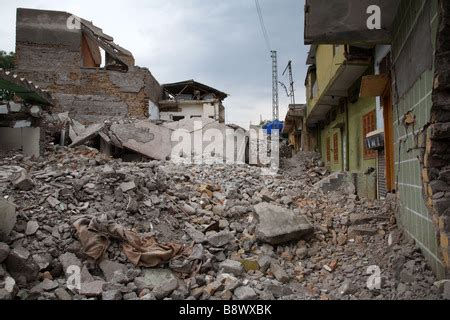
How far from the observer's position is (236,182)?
804 cm

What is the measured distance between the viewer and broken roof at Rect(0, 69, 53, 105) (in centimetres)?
722

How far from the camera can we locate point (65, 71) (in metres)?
15.9

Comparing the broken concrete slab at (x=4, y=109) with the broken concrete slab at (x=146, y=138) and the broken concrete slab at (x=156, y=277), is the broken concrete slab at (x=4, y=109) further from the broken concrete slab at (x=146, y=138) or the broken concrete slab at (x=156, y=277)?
the broken concrete slab at (x=156, y=277)

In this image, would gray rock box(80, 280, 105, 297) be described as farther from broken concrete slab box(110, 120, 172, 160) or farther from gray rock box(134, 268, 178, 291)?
broken concrete slab box(110, 120, 172, 160)

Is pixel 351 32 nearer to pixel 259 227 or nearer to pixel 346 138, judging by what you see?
pixel 259 227

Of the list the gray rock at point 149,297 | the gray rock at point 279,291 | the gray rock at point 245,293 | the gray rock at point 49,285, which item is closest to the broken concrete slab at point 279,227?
the gray rock at point 279,291

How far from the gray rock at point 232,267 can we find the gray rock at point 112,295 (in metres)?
1.31

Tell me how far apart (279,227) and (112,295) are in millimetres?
2462

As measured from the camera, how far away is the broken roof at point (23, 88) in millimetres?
7218

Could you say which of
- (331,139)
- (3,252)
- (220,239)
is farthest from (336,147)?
(3,252)

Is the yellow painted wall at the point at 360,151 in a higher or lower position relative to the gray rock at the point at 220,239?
higher

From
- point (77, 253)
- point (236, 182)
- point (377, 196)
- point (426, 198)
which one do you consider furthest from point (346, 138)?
point (77, 253)

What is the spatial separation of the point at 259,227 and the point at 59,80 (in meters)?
14.7
